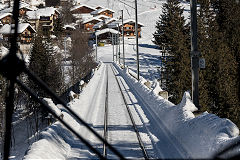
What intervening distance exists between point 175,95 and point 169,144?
89.4ft

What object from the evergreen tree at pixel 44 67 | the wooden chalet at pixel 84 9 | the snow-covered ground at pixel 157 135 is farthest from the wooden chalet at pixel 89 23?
the snow-covered ground at pixel 157 135

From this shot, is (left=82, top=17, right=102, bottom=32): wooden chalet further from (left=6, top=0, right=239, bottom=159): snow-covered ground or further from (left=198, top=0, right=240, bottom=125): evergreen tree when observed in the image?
(left=6, top=0, right=239, bottom=159): snow-covered ground

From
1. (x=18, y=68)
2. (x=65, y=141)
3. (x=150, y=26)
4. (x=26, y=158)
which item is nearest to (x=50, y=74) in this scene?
(x=65, y=141)

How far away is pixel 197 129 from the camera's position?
9156 mm

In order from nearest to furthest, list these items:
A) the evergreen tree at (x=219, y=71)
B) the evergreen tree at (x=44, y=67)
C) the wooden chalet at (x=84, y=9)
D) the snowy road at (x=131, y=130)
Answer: the snowy road at (x=131, y=130) → the evergreen tree at (x=219, y=71) → the evergreen tree at (x=44, y=67) → the wooden chalet at (x=84, y=9)

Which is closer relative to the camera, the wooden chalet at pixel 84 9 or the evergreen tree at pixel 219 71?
the evergreen tree at pixel 219 71

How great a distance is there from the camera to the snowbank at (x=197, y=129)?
7520mm

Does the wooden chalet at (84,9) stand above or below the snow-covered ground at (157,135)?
above

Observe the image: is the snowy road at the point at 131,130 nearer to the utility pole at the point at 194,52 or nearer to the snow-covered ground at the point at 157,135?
the snow-covered ground at the point at 157,135

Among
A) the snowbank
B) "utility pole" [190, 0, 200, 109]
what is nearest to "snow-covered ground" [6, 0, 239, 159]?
the snowbank

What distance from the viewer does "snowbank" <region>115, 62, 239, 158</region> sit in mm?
7520

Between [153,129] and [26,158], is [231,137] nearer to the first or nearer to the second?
[26,158]

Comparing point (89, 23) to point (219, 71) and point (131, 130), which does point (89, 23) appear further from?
point (131, 130)

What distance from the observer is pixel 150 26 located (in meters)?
151
